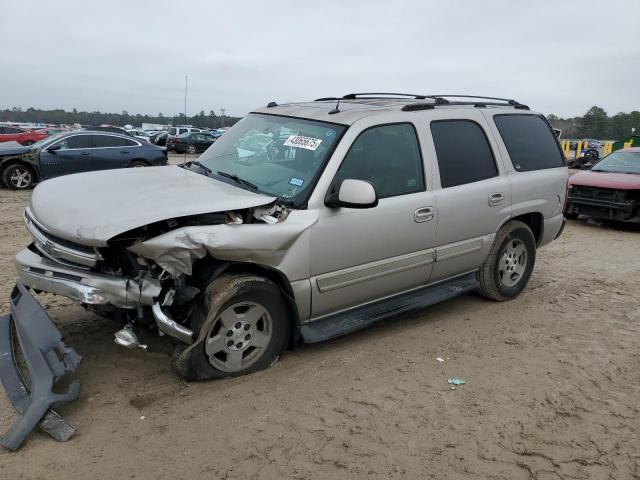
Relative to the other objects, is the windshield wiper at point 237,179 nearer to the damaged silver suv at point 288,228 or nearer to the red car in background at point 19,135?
the damaged silver suv at point 288,228

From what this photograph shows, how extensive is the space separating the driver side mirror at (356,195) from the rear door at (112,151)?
37.0ft

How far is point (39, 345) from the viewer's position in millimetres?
3398

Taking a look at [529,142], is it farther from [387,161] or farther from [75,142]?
[75,142]

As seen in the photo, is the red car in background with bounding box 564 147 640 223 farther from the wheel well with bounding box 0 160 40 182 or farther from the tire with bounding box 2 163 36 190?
the tire with bounding box 2 163 36 190

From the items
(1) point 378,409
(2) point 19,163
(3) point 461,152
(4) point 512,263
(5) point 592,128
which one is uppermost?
(5) point 592,128

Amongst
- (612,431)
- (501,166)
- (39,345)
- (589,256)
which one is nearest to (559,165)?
(501,166)

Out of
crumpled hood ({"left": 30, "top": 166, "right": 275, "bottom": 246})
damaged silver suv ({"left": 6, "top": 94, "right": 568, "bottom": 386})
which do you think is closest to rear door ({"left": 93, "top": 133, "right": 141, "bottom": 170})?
damaged silver suv ({"left": 6, "top": 94, "right": 568, "bottom": 386})

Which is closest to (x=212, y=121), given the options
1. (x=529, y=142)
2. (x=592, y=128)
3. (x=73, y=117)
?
(x=73, y=117)

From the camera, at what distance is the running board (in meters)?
4.04

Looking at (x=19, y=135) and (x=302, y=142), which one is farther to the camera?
(x=19, y=135)

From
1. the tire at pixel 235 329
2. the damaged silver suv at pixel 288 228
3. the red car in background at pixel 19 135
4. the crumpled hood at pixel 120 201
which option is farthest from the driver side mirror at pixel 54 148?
the tire at pixel 235 329

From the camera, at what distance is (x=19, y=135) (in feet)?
72.1

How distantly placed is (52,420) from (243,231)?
1.53m

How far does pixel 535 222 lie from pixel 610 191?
5222 millimetres
